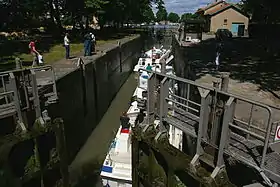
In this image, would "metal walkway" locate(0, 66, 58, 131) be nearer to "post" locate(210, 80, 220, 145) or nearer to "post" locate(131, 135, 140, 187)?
"post" locate(131, 135, 140, 187)

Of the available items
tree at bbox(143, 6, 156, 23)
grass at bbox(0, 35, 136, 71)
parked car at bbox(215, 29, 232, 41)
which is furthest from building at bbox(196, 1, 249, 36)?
grass at bbox(0, 35, 136, 71)

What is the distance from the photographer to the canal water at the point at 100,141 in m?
12.1

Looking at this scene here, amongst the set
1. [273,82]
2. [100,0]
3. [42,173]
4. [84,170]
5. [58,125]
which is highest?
[100,0]

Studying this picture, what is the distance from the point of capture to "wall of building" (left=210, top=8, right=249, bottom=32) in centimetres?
4857

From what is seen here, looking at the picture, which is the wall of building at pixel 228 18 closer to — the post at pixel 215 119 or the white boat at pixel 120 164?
the white boat at pixel 120 164

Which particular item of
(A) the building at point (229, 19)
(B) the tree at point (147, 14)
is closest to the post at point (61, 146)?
(A) the building at point (229, 19)

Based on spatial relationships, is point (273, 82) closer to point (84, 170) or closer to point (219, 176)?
point (219, 176)

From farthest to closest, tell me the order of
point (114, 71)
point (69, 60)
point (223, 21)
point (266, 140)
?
point (223, 21) < point (114, 71) < point (69, 60) < point (266, 140)

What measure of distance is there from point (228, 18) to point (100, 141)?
42.9 m

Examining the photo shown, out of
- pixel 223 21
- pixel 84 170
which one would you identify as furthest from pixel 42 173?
pixel 223 21

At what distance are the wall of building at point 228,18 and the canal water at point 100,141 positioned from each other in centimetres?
3546

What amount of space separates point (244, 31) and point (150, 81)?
42845 millimetres

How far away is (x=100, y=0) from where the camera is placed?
29391 mm

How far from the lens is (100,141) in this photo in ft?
46.5
